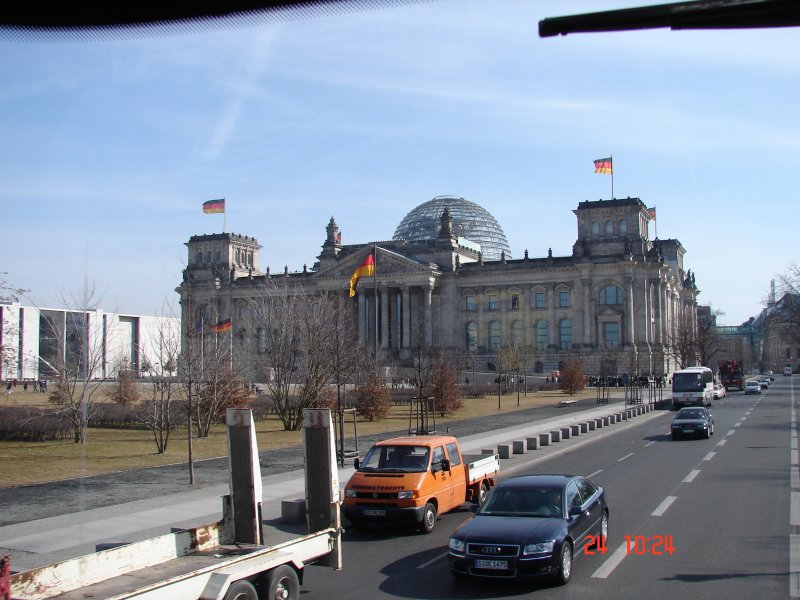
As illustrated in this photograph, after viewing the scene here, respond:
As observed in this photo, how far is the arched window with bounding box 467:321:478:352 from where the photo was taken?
114375 millimetres

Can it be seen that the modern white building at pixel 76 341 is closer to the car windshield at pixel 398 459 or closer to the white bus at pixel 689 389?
the car windshield at pixel 398 459

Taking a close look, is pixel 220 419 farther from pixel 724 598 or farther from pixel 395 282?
pixel 395 282

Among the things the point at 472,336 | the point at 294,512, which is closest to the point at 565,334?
the point at 472,336

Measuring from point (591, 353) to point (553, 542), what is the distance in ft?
309

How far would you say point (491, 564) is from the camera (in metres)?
11.9

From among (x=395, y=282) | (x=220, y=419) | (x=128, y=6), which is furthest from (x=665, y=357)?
(x=128, y=6)

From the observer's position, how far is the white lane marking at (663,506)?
1774 cm

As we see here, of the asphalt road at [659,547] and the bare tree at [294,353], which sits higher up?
the bare tree at [294,353]

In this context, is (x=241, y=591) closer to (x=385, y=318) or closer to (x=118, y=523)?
(x=118, y=523)

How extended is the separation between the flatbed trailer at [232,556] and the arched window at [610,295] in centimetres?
9622

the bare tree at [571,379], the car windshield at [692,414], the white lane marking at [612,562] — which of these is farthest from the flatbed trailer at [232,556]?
the bare tree at [571,379]

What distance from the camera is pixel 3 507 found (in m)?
19.7

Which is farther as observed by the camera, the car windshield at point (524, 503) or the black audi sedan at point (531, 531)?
the car windshield at point (524, 503)
